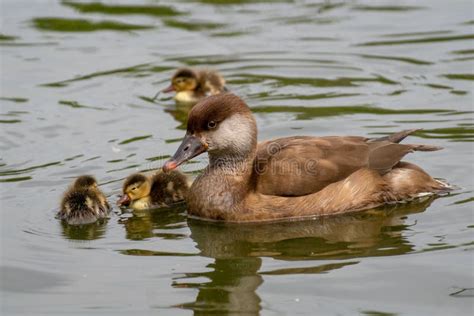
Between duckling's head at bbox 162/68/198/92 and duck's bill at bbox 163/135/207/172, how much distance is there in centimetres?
399

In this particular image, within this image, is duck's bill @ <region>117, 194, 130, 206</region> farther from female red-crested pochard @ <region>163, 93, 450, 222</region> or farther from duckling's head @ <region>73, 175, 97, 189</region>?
female red-crested pochard @ <region>163, 93, 450, 222</region>

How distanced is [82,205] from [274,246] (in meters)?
1.65

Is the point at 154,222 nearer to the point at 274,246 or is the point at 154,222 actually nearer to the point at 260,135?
the point at 274,246

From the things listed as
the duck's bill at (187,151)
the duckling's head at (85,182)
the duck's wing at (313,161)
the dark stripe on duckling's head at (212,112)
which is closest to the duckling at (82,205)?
the duckling's head at (85,182)

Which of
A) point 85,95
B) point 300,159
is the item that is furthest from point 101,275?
point 85,95

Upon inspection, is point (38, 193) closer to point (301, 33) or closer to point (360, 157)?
point (360, 157)

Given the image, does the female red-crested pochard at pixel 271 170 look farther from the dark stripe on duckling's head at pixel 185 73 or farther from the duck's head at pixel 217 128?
the dark stripe on duckling's head at pixel 185 73

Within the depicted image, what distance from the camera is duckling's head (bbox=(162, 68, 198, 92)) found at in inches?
504

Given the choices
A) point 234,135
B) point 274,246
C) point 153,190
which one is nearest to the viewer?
point 274,246

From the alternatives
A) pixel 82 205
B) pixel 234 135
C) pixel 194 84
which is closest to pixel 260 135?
pixel 194 84

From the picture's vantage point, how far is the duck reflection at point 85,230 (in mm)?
8617

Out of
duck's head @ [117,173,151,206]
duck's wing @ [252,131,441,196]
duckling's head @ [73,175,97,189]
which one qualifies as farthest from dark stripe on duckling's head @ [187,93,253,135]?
duckling's head @ [73,175,97,189]

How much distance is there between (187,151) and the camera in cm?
884

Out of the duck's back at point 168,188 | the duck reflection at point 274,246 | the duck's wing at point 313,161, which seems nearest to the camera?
the duck reflection at point 274,246
